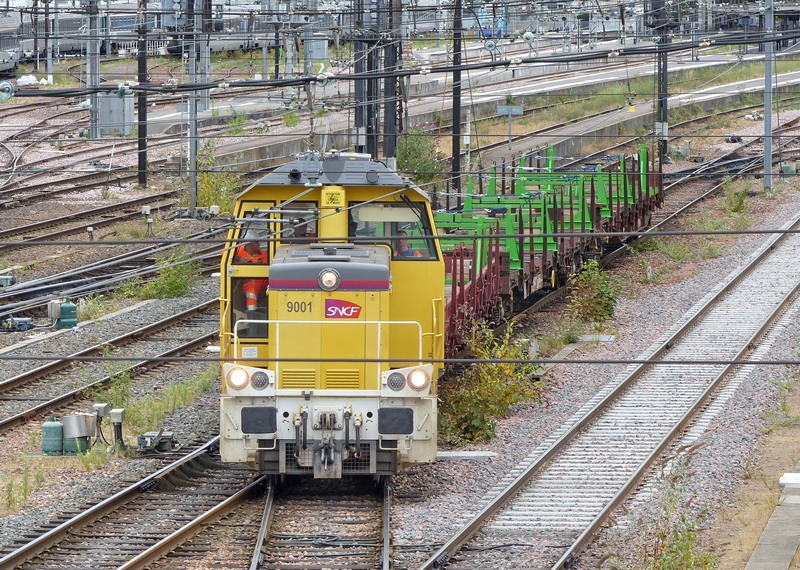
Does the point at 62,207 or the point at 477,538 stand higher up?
the point at 62,207

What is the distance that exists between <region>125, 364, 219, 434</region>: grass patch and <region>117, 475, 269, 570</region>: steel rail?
322 cm

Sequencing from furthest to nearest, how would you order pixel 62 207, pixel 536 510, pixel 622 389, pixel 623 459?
1. pixel 62 207
2. pixel 622 389
3. pixel 623 459
4. pixel 536 510

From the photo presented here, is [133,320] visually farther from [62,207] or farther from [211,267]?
[62,207]

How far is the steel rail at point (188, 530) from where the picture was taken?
11.4 m

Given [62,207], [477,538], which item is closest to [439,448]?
[477,538]

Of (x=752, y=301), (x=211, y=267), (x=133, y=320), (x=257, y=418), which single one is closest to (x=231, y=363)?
(x=257, y=418)

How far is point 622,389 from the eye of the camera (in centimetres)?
1841

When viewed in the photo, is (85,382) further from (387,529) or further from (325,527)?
(387,529)

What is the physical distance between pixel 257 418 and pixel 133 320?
11.3 meters

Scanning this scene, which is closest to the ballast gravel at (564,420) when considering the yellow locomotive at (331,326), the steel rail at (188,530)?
the yellow locomotive at (331,326)

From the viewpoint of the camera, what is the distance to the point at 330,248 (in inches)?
512

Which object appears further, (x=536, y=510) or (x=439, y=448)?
(x=439, y=448)

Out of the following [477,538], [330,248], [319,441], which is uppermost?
[330,248]

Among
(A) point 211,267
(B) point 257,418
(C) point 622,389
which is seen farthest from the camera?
(A) point 211,267
